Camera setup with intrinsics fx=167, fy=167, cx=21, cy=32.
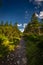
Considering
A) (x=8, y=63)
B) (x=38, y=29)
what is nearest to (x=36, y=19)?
(x=38, y=29)

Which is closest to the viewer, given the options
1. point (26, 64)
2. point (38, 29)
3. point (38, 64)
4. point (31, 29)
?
point (38, 64)

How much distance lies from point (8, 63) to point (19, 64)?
43.4 inches

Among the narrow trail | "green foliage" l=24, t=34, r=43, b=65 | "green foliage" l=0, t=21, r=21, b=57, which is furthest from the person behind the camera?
"green foliage" l=0, t=21, r=21, b=57

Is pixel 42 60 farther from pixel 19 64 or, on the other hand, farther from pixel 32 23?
pixel 32 23

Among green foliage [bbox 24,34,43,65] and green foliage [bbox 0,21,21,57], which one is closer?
green foliage [bbox 24,34,43,65]

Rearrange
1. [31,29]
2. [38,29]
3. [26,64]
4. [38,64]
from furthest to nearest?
[31,29], [38,29], [26,64], [38,64]

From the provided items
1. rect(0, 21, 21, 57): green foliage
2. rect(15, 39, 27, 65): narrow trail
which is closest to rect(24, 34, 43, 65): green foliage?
rect(15, 39, 27, 65): narrow trail

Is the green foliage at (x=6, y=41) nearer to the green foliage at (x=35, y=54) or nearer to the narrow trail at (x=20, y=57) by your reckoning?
the narrow trail at (x=20, y=57)

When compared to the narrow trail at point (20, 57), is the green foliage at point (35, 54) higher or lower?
higher

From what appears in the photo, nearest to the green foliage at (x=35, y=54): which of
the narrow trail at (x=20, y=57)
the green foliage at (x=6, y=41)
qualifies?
the narrow trail at (x=20, y=57)

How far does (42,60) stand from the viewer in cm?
1319

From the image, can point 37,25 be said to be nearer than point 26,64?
No

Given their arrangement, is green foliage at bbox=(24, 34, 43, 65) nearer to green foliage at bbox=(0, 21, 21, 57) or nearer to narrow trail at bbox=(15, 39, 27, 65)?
narrow trail at bbox=(15, 39, 27, 65)

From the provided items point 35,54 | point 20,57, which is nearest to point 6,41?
point 20,57
